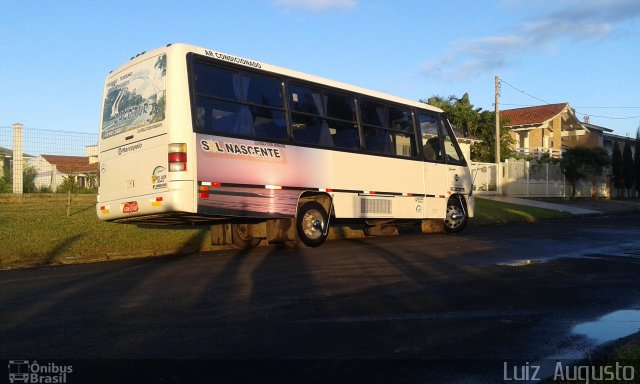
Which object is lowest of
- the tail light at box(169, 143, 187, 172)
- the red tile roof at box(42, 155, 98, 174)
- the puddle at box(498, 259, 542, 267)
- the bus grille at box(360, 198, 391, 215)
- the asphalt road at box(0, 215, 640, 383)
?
the asphalt road at box(0, 215, 640, 383)

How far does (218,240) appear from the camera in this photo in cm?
1217

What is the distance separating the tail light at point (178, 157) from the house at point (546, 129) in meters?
37.3

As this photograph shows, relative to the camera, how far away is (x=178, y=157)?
9492 mm

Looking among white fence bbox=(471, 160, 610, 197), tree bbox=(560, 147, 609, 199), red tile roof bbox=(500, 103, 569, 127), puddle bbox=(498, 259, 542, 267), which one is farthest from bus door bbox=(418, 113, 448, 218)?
red tile roof bbox=(500, 103, 569, 127)

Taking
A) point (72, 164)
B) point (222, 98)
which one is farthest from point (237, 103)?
point (72, 164)

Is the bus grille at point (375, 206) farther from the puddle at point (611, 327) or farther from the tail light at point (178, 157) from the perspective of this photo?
the puddle at point (611, 327)

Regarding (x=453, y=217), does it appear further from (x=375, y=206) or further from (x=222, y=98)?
(x=222, y=98)

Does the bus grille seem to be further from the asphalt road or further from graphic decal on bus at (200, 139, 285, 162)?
graphic decal on bus at (200, 139, 285, 162)

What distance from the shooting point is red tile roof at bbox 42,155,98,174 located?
1766 cm

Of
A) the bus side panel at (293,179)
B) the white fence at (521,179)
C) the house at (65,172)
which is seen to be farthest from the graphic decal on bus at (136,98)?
the white fence at (521,179)

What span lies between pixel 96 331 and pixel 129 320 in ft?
1.46

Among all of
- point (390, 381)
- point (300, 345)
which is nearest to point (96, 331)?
point (300, 345)

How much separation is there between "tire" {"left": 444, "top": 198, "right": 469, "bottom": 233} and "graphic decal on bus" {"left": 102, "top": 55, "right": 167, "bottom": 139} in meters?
8.21

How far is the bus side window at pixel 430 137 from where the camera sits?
48.3 feet
